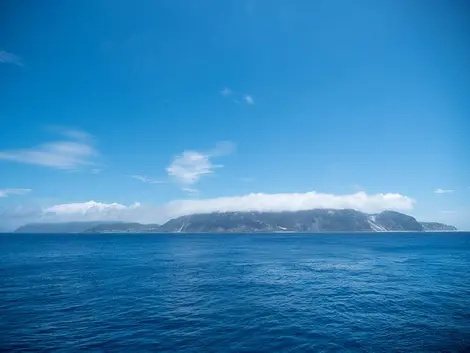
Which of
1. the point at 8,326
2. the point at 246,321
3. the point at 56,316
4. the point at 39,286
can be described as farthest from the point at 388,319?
the point at 39,286

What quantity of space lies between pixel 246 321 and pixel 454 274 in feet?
174

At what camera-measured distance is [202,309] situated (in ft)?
104

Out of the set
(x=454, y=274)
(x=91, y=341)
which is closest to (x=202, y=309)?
(x=91, y=341)

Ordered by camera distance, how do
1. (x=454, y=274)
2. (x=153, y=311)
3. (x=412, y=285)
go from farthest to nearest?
(x=454, y=274)
(x=412, y=285)
(x=153, y=311)

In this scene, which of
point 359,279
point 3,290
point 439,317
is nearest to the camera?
point 439,317

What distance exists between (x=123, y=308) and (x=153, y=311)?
397cm

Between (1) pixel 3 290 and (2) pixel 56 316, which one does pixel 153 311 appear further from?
(1) pixel 3 290

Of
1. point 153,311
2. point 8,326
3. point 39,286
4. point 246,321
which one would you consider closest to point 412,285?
point 246,321

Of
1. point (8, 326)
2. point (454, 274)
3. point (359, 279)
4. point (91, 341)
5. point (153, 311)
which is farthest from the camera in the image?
point (454, 274)

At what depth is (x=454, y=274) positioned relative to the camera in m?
56.5

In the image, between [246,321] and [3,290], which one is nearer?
[246,321]

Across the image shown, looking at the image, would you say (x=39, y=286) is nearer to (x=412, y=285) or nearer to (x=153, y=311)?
(x=153, y=311)

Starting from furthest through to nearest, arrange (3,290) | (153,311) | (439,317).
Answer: (3,290) → (153,311) → (439,317)

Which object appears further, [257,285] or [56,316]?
[257,285]
